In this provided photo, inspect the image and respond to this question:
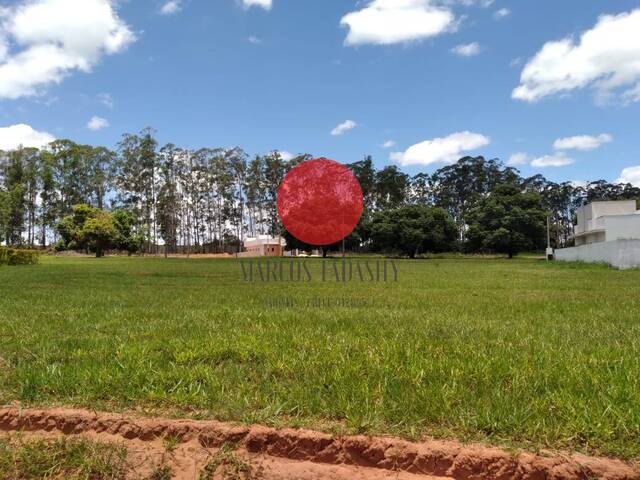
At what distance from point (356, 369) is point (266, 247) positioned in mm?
60490

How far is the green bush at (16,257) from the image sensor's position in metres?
27.6

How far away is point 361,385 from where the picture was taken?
357 cm

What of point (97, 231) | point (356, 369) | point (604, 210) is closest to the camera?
point (356, 369)

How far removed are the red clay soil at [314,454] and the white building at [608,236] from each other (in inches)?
964

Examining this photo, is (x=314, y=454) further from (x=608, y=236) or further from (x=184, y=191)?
(x=184, y=191)

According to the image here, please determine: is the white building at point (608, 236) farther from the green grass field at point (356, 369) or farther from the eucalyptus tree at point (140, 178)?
the eucalyptus tree at point (140, 178)


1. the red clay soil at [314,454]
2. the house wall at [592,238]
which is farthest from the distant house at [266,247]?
the red clay soil at [314,454]

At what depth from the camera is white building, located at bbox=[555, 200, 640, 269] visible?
2289cm

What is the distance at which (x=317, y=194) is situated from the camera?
45.0 ft

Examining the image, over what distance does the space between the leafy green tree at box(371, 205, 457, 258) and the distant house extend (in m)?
12.8

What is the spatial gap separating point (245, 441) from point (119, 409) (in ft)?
3.53

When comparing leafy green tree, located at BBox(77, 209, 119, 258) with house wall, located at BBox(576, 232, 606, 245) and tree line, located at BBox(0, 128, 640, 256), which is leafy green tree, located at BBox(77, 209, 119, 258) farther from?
house wall, located at BBox(576, 232, 606, 245)

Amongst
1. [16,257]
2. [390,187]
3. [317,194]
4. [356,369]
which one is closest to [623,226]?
[317,194]

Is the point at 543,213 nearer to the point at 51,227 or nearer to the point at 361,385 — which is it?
the point at 361,385
